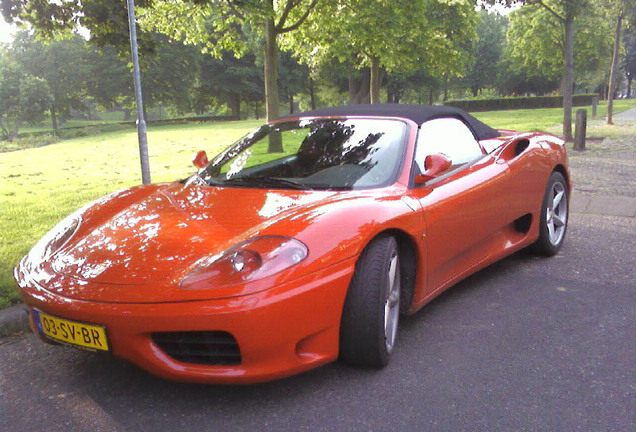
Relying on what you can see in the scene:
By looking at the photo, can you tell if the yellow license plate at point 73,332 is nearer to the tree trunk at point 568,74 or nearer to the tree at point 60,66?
the tree trunk at point 568,74

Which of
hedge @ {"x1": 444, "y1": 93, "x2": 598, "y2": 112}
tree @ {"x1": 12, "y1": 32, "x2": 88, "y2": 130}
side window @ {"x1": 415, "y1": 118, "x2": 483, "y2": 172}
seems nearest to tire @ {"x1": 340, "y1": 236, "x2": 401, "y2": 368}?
side window @ {"x1": 415, "y1": 118, "x2": 483, "y2": 172}

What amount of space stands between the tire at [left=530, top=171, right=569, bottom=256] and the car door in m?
0.68

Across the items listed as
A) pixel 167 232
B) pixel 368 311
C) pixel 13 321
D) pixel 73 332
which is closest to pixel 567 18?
pixel 368 311

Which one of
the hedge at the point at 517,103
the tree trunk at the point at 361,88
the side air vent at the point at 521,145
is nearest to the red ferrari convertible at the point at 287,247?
the side air vent at the point at 521,145

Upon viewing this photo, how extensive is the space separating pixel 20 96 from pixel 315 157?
151 ft

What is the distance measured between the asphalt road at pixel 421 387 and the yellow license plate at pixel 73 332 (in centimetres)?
22

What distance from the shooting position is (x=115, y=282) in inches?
95.7

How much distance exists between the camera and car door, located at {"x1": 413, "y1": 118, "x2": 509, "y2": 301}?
3.23 meters

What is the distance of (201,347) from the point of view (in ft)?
7.78

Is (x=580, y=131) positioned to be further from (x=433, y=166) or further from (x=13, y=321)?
(x=13, y=321)

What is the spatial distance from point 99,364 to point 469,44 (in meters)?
39.2

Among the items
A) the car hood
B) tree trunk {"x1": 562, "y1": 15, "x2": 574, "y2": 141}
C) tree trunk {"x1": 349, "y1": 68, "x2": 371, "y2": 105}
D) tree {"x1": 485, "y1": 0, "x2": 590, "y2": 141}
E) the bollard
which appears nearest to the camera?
the car hood

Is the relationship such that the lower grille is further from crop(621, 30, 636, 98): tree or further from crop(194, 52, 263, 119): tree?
crop(621, 30, 636, 98): tree

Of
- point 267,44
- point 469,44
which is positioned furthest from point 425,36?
point 469,44
